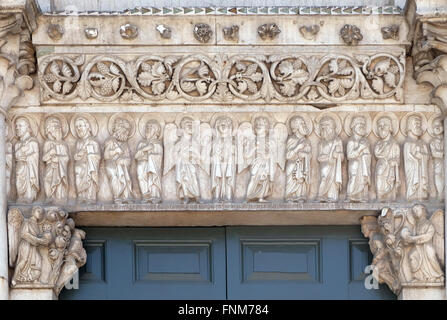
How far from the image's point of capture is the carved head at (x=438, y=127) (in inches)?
373

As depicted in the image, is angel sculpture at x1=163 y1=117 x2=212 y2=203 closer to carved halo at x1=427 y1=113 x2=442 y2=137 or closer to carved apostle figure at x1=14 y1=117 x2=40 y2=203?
carved apostle figure at x1=14 y1=117 x2=40 y2=203

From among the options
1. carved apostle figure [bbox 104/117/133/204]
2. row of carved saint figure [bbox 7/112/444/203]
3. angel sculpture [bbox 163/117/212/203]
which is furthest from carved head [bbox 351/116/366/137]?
carved apostle figure [bbox 104/117/133/204]

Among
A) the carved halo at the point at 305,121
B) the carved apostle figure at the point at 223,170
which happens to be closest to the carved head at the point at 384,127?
the carved halo at the point at 305,121

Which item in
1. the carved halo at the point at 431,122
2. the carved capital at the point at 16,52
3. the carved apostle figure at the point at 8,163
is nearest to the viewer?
the carved capital at the point at 16,52

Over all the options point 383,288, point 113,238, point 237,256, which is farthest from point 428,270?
point 113,238

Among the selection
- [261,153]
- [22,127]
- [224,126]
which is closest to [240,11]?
[224,126]

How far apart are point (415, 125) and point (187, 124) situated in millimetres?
1308

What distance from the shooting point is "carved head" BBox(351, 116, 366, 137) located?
9477mm

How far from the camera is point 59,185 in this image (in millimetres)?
9414

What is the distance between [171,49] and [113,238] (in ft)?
3.77

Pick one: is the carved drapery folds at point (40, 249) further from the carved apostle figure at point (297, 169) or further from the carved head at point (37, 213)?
the carved apostle figure at point (297, 169)

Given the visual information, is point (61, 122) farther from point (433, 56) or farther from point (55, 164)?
point (433, 56)

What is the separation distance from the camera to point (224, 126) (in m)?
9.48

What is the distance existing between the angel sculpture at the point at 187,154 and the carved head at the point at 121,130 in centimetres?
22
